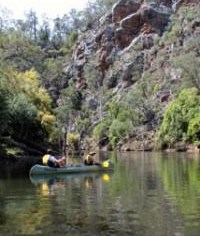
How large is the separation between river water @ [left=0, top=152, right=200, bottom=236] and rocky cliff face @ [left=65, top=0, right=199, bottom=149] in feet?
371

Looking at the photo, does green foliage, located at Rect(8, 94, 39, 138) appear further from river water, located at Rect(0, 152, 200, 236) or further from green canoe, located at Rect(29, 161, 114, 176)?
river water, located at Rect(0, 152, 200, 236)

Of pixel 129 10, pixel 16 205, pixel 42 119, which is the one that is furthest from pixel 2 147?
pixel 129 10

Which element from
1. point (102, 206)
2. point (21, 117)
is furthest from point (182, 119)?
point (102, 206)

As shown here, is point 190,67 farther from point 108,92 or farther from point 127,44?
point 127,44

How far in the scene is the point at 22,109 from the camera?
247 feet

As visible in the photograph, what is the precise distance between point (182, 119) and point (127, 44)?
58.7 metres

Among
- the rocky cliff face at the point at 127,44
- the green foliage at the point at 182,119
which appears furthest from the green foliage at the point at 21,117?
the rocky cliff face at the point at 127,44

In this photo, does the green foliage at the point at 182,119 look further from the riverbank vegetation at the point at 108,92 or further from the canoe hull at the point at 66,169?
the canoe hull at the point at 66,169

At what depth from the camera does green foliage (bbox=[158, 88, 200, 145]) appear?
101406 mm

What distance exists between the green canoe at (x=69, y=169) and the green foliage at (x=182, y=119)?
184 ft

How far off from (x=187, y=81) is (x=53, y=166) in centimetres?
7601

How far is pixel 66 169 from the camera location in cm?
4259

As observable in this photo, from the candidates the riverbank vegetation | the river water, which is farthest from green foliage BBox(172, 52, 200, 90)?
the river water

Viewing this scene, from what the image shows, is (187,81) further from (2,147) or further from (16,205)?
(16,205)
